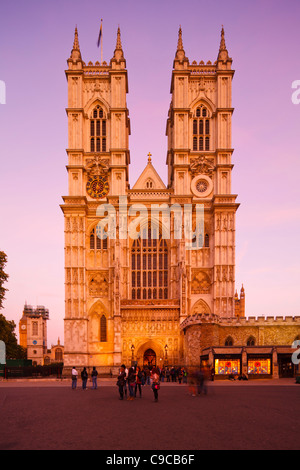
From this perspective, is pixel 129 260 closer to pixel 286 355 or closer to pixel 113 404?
pixel 286 355

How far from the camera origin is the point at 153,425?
13156 millimetres

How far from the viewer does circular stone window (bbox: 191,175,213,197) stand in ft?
188

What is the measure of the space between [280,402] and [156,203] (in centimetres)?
3962

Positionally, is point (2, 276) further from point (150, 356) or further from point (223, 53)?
point (223, 53)

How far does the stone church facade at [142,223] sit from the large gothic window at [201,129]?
125mm

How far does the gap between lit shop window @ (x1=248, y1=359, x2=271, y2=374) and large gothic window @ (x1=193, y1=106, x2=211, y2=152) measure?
29835 millimetres

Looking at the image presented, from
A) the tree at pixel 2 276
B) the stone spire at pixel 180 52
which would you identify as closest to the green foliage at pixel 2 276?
the tree at pixel 2 276

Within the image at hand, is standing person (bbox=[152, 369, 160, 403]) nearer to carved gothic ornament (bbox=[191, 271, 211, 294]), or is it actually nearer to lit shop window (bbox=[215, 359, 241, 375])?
lit shop window (bbox=[215, 359, 241, 375])

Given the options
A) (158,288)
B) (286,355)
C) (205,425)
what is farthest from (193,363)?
(205,425)

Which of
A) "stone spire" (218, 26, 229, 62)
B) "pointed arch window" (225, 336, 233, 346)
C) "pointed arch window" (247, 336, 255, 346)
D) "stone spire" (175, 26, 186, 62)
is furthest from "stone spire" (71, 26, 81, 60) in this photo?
"pointed arch window" (247, 336, 255, 346)

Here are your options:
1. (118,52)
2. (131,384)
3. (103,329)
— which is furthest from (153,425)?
(118,52)

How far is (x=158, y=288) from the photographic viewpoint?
183ft

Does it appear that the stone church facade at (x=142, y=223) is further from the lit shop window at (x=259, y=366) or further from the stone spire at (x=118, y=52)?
the lit shop window at (x=259, y=366)

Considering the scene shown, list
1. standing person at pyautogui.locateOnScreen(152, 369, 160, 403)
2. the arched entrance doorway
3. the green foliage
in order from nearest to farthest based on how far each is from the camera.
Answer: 1. standing person at pyautogui.locateOnScreen(152, 369, 160, 403)
2. the green foliage
3. the arched entrance doorway
